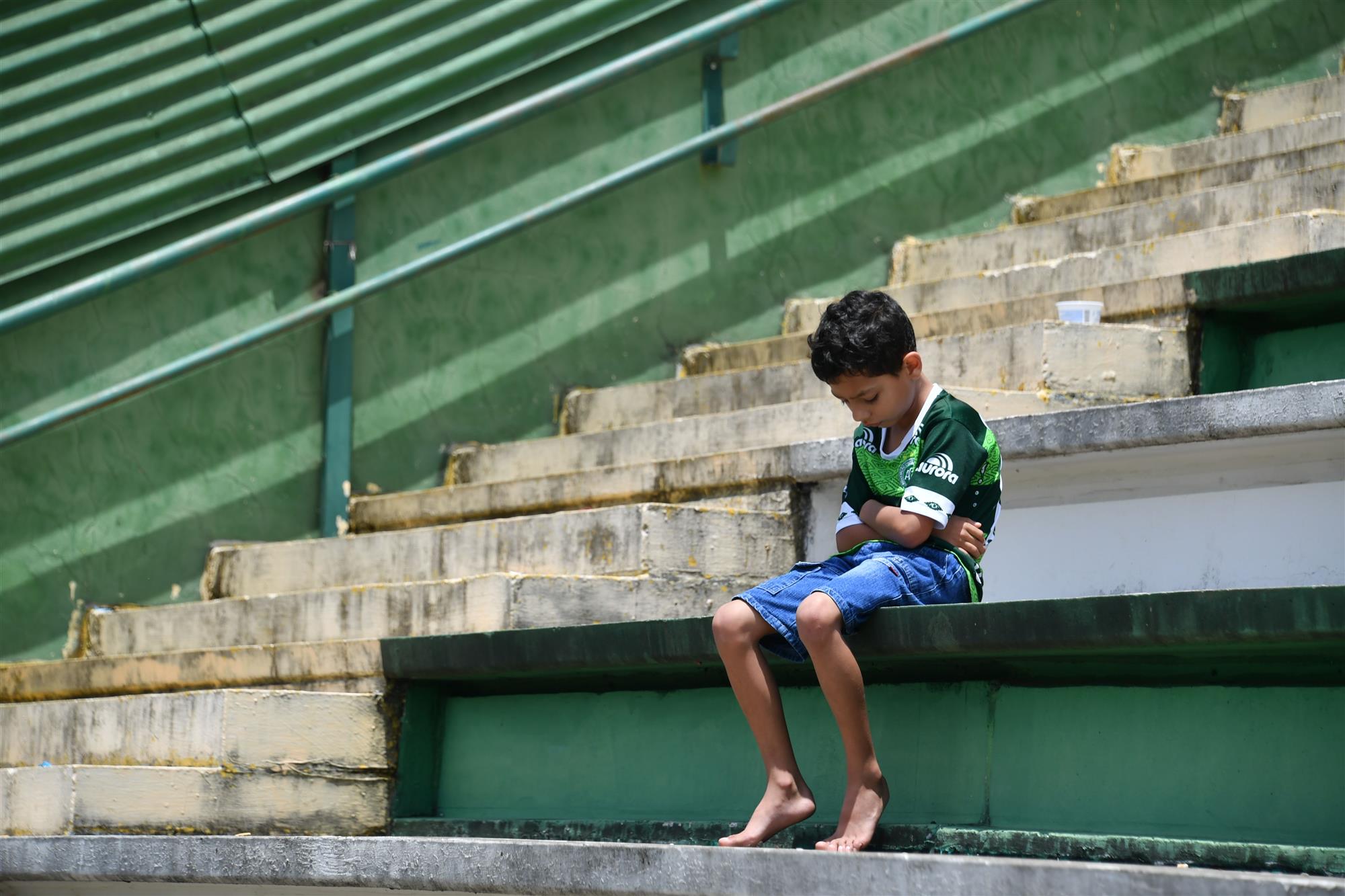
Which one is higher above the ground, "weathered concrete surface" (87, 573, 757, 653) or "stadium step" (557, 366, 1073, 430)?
"stadium step" (557, 366, 1073, 430)

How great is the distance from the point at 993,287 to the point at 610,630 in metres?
2.52

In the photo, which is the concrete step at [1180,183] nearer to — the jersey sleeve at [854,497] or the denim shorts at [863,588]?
the jersey sleeve at [854,497]

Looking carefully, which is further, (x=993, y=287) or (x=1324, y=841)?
(x=993, y=287)

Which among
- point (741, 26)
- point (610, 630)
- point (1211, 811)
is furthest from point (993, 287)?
point (1211, 811)

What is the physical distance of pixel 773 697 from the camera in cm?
321

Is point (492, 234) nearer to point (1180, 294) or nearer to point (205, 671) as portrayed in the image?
point (205, 671)

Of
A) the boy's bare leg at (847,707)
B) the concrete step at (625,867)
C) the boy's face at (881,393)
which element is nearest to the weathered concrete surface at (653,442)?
the boy's face at (881,393)

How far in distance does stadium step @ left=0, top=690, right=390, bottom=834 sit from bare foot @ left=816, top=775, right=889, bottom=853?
53.7 inches

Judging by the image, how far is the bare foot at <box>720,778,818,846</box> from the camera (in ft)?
10.3

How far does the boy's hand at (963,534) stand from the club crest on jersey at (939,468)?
8 cm

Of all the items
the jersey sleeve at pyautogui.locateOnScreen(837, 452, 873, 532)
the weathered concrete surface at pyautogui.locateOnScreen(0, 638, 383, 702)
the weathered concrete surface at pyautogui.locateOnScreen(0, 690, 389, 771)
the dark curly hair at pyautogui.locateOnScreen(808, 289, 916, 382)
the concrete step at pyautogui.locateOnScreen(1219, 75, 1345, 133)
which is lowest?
the weathered concrete surface at pyautogui.locateOnScreen(0, 690, 389, 771)

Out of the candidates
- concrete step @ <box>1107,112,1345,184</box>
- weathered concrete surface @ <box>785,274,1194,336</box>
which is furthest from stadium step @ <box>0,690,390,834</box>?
concrete step @ <box>1107,112,1345,184</box>

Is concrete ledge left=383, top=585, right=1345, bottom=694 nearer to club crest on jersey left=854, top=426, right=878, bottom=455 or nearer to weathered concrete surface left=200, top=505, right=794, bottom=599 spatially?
club crest on jersey left=854, top=426, right=878, bottom=455

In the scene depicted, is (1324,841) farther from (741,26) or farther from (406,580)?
(741,26)
